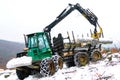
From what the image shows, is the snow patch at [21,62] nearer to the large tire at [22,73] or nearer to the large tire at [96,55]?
the large tire at [22,73]

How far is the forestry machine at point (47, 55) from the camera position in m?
23.0

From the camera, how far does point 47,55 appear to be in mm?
24219

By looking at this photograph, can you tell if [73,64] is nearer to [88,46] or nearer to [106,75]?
[88,46]

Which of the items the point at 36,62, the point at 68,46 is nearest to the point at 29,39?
the point at 36,62

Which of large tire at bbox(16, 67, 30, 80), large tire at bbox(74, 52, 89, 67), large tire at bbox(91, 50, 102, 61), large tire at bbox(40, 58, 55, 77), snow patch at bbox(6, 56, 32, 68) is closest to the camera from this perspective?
large tire at bbox(40, 58, 55, 77)

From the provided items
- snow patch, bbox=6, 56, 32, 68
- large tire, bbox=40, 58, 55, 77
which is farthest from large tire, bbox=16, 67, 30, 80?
large tire, bbox=40, 58, 55, 77

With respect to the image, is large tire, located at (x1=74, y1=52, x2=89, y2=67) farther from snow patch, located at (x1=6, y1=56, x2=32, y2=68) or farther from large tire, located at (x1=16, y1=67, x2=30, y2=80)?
snow patch, located at (x1=6, y1=56, x2=32, y2=68)

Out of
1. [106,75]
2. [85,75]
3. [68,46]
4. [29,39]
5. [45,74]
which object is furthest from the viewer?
[68,46]

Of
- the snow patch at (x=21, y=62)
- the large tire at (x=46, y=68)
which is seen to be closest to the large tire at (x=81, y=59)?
the large tire at (x=46, y=68)

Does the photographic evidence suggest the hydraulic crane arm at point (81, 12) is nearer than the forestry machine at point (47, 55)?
No

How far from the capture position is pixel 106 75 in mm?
17703

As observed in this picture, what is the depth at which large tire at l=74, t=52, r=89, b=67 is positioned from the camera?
26.1 metres

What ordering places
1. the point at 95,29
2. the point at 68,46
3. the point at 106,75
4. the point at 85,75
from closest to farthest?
1. the point at 106,75
2. the point at 85,75
3. the point at 68,46
4. the point at 95,29

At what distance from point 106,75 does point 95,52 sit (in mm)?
10261
